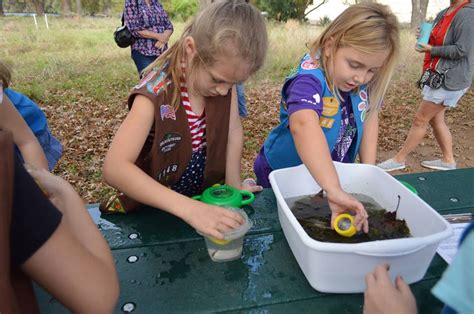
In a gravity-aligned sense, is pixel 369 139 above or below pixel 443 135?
above

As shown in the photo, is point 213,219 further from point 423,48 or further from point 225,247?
point 423,48

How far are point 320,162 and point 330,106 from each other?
1.01 ft

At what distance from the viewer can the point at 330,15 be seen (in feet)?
50.8

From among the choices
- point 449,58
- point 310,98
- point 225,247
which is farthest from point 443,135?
point 225,247

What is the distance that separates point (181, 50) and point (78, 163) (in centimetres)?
258

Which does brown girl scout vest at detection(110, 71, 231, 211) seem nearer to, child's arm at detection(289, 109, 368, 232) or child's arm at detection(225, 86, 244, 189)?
child's arm at detection(225, 86, 244, 189)

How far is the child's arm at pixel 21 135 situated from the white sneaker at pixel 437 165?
3.33 metres

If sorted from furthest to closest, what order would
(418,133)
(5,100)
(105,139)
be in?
(105,139) < (418,133) < (5,100)

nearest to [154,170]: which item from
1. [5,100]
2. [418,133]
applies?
[5,100]

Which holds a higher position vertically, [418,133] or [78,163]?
[418,133]

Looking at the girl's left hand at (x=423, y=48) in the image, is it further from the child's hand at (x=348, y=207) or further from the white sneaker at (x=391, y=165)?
the child's hand at (x=348, y=207)

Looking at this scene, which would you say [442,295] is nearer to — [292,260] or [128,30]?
[292,260]

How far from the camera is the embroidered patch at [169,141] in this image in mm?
1274

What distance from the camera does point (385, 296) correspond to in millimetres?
766
